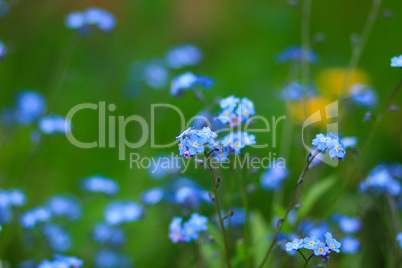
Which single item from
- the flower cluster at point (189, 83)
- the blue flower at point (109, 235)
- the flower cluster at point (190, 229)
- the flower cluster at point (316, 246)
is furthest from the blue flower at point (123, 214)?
the flower cluster at point (316, 246)

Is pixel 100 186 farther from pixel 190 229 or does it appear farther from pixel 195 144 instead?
pixel 195 144

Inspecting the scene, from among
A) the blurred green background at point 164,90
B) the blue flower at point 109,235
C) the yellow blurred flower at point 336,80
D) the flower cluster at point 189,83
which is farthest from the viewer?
the yellow blurred flower at point 336,80

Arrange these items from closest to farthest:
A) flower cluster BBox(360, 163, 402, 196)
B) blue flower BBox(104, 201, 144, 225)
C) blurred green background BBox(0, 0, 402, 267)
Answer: flower cluster BBox(360, 163, 402, 196)
blue flower BBox(104, 201, 144, 225)
blurred green background BBox(0, 0, 402, 267)

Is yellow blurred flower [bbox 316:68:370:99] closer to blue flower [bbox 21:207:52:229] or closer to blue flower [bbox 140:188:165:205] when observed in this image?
blue flower [bbox 140:188:165:205]

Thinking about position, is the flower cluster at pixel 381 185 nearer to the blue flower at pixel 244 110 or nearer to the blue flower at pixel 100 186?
the blue flower at pixel 244 110

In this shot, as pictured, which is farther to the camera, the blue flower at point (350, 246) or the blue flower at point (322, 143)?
the blue flower at point (350, 246)

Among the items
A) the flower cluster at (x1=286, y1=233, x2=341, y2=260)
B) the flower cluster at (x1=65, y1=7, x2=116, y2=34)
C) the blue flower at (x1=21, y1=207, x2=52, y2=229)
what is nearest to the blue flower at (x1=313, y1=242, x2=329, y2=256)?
the flower cluster at (x1=286, y1=233, x2=341, y2=260)

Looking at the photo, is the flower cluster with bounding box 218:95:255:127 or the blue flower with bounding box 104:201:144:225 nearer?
the flower cluster with bounding box 218:95:255:127

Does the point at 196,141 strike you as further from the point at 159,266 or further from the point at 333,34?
the point at 333,34

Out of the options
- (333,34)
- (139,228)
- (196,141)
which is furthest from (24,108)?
(333,34)
